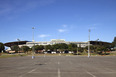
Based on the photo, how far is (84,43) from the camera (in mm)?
160375

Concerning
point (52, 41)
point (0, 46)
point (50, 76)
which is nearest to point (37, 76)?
point (50, 76)

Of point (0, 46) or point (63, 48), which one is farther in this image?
point (63, 48)

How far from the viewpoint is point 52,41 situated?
163m

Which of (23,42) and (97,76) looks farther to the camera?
(23,42)

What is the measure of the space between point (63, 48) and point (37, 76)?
332 ft

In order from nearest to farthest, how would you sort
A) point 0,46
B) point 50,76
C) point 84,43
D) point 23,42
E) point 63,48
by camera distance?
point 50,76 → point 0,46 → point 63,48 → point 84,43 → point 23,42

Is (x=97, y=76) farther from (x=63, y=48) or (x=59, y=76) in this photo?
(x=63, y=48)

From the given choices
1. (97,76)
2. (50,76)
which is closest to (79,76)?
(97,76)

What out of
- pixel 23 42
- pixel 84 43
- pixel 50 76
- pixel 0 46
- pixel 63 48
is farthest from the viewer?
pixel 23 42

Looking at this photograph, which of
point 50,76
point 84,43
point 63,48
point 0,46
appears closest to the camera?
point 50,76

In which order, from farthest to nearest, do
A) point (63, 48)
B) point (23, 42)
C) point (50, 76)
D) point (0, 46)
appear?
point (23, 42), point (63, 48), point (0, 46), point (50, 76)

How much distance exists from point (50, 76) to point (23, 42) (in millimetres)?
166197

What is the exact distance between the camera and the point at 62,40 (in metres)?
163

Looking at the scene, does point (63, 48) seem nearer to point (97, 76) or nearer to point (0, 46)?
point (0, 46)
